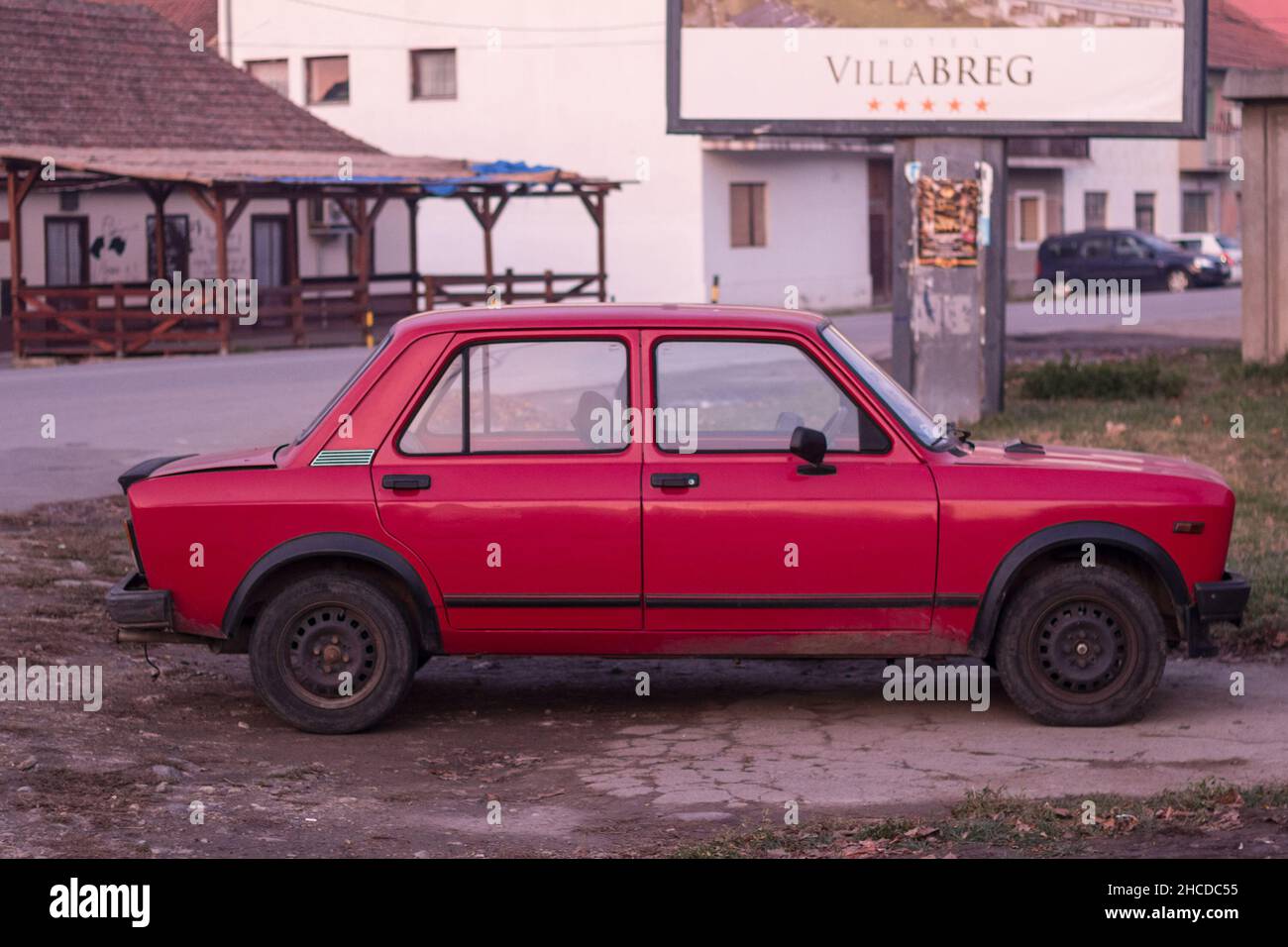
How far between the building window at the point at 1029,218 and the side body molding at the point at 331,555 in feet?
177

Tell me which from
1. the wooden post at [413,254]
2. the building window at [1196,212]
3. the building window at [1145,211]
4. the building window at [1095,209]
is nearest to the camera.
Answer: the wooden post at [413,254]

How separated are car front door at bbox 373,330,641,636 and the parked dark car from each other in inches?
1800

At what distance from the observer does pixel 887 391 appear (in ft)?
26.2

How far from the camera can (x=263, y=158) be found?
121 feet

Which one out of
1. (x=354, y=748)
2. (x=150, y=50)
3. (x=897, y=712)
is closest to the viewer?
(x=354, y=748)

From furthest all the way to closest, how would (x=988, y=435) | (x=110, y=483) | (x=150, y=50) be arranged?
(x=150, y=50)
(x=988, y=435)
(x=110, y=483)

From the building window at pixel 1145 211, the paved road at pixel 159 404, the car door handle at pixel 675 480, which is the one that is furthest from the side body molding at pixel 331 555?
the building window at pixel 1145 211

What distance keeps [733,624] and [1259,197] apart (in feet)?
49.6

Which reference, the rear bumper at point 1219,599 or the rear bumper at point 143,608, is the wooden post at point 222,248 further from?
the rear bumper at point 1219,599

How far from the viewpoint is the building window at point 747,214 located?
47438mm

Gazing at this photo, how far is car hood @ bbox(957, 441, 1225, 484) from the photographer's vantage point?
7.84 m

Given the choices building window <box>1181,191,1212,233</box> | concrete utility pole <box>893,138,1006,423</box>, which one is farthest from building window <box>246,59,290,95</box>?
concrete utility pole <box>893,138,1006,423</box>

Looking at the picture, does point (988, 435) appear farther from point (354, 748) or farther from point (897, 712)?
point (354, 748)
